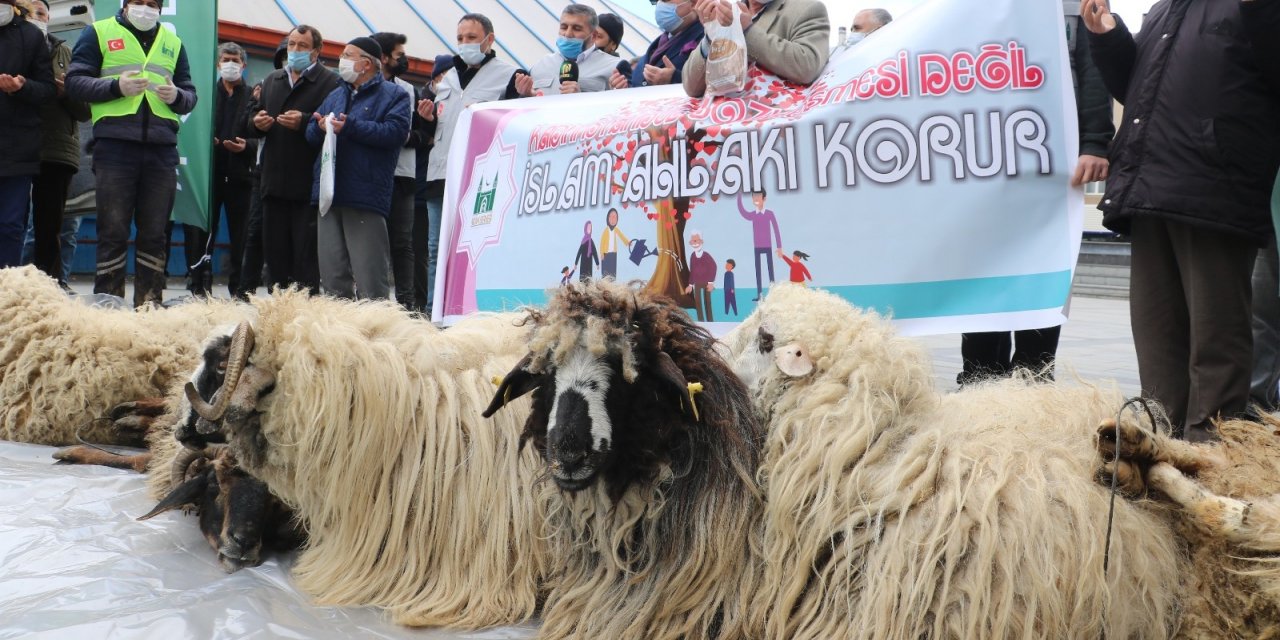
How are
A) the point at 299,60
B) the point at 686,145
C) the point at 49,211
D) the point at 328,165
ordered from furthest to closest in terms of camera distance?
1. the point at 299,60
2. the point at 49,211
3. the point at 328,165
4. the point at 686,145

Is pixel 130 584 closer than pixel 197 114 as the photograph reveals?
Yes

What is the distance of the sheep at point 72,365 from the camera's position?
383 centimetres

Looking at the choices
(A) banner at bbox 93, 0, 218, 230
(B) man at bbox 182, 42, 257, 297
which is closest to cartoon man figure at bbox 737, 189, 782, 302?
(A) banner at bbox 93, 0, 218, 230

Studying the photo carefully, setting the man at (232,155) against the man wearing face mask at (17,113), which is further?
the man at (232,155)

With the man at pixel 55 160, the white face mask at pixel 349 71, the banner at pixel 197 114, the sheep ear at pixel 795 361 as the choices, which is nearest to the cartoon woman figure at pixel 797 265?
the sheep ear at pixel 795 361

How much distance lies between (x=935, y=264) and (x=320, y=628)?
243 centimetres

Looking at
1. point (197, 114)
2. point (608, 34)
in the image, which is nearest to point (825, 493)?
point (608, 34)

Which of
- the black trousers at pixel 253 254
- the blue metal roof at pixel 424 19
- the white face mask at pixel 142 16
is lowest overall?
the black trousers at pixel 253 254

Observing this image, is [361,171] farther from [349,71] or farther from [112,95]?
[112,95]

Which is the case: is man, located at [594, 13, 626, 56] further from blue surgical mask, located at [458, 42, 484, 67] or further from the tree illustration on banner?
the tree illustration on banner

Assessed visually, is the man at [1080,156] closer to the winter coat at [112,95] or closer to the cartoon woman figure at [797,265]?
the cartoon woman figure at [797,265]

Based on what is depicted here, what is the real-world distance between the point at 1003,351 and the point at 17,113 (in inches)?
239

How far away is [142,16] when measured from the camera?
6.33 metres

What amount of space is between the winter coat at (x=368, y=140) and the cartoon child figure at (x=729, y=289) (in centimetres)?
299
